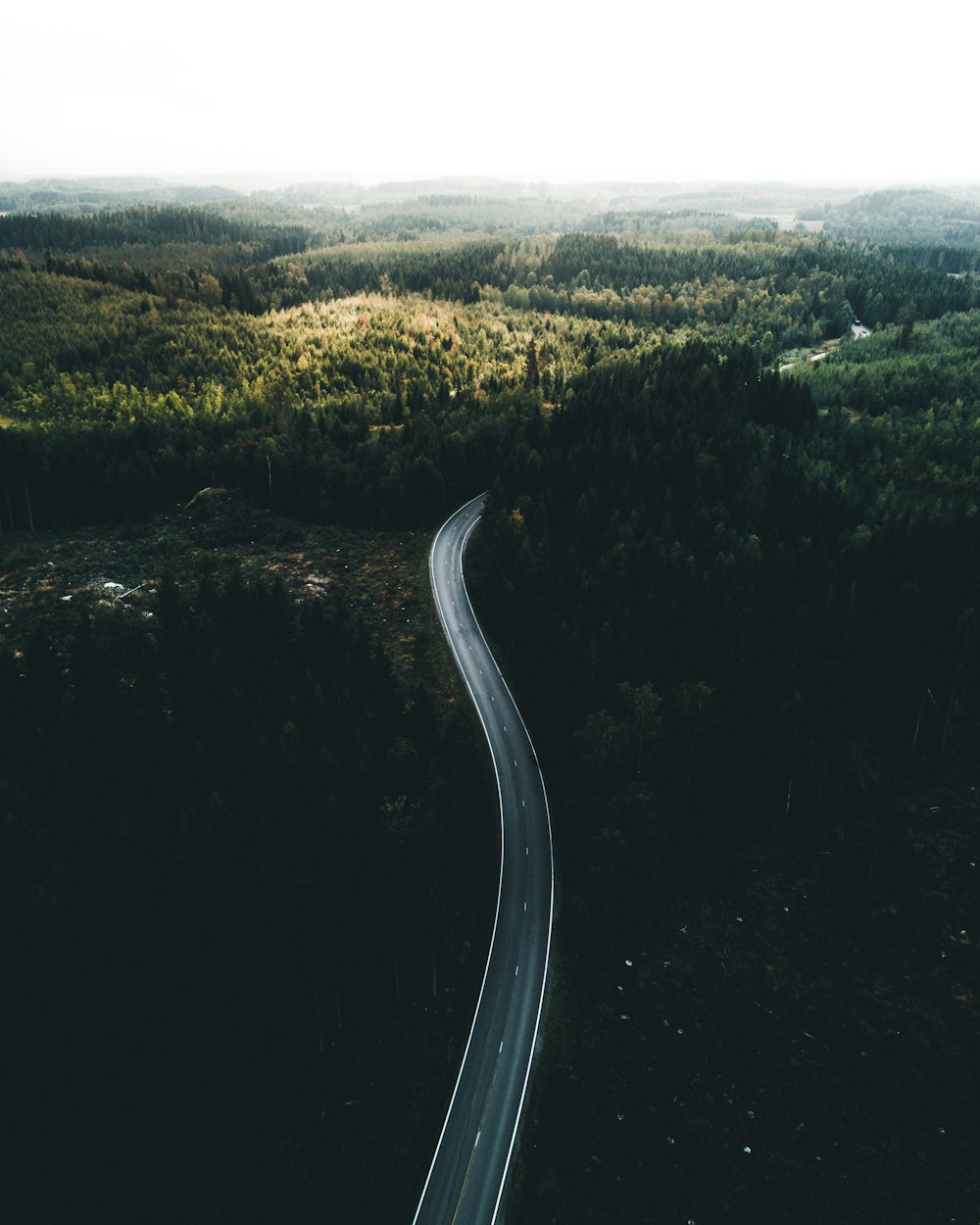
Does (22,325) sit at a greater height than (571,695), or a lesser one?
greater

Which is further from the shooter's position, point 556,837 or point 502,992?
point 556,837

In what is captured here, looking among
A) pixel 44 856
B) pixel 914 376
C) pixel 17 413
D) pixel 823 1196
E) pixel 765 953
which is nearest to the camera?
pixel 823 1196

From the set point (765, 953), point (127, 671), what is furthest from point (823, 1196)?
point (127, 671)

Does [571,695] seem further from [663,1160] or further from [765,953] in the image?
[663,1160]

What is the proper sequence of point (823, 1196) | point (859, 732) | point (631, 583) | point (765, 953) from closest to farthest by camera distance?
point (823, 1196) → point (765, 953) → point (859, 732) → point (631, 583)

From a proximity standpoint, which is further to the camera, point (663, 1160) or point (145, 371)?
point (145, 371)
